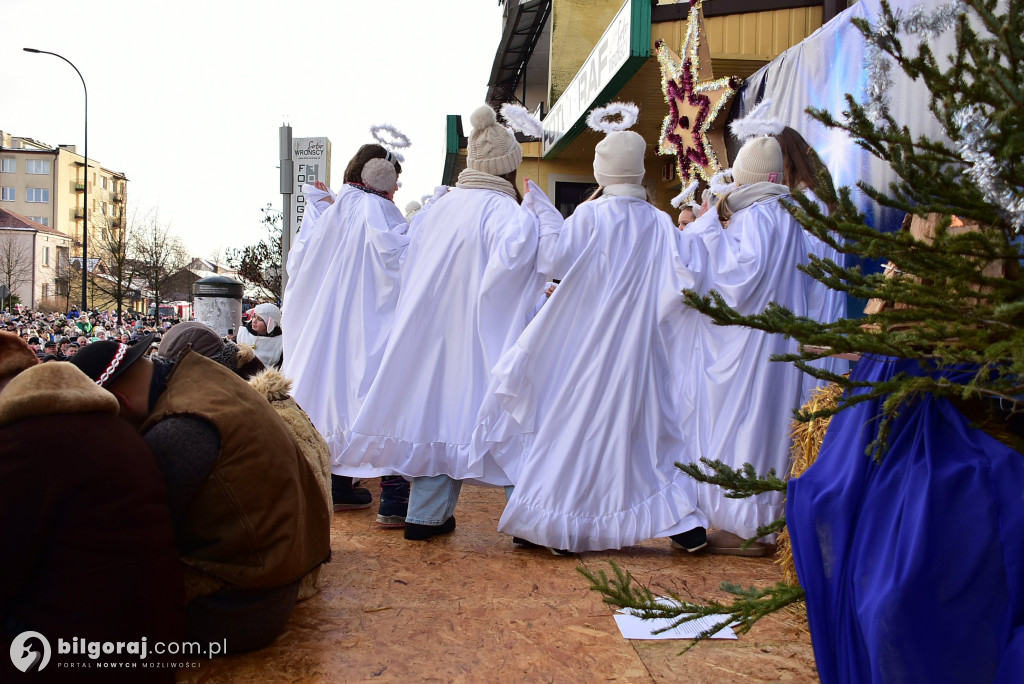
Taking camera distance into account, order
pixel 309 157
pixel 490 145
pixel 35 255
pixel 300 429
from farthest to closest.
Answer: pixel 35 255, pixel 309 157, pixel 490 145, pixel 300 429

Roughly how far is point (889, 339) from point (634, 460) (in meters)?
2.56

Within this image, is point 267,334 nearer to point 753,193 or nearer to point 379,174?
point 379,174

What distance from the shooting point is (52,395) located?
2.13 meters

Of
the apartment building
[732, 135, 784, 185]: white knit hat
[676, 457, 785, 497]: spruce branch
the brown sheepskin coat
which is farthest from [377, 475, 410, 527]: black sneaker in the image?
the apartment building

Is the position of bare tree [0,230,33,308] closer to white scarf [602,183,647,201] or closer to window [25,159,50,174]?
window [25,159,50,174]

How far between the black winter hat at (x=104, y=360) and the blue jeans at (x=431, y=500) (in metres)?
2.19

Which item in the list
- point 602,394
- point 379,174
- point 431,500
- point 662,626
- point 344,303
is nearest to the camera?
point 662,626

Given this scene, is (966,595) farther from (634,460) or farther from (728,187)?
(728,187)

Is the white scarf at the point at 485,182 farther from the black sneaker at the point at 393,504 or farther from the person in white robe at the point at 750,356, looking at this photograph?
the black sneaker at the point at 393,504

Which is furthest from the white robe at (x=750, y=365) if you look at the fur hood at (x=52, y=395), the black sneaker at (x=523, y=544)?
the fur hood at (x=52, y=395)

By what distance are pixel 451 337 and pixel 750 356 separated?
5.33 feet

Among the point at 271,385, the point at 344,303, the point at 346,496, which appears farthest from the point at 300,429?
the point at 344,303

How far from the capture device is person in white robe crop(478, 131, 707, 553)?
13.8 feet

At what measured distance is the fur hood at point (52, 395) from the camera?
210cm
